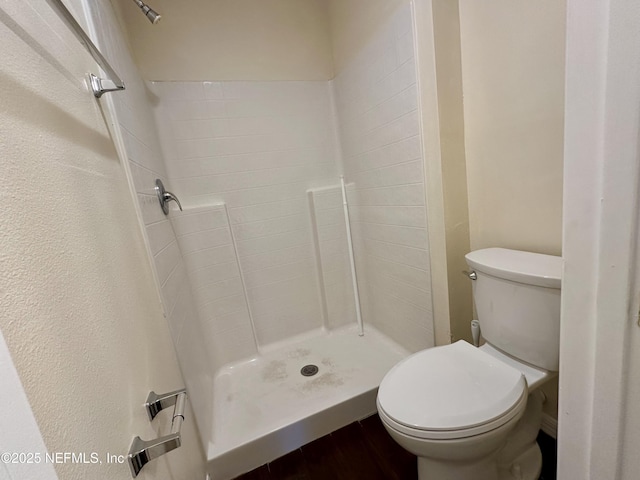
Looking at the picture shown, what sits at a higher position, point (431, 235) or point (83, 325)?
point (83, 325)

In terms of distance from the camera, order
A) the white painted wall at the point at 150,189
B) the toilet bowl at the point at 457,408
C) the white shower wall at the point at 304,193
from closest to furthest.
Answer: the toilet bowl at the point at 457,408 < the white painted wall at the point at 150,189 < the white shower wall at the point at 304,193

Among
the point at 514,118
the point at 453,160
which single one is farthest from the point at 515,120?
the point at 453,160

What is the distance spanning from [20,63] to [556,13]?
1362mm

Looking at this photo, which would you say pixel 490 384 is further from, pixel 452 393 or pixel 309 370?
pixel 309 370

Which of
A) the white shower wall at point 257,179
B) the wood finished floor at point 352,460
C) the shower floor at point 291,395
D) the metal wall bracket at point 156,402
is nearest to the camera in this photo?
the metal wall bracket at point 156,402

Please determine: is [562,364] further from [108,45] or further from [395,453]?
[108,45]

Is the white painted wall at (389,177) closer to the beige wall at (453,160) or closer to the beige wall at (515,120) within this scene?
the beige wall at (453,160)

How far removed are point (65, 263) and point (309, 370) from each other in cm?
148

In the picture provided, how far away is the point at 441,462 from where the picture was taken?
0.88 meters

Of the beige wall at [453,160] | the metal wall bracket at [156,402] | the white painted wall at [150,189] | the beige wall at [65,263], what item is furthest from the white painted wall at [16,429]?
the beige wall at [453,160]

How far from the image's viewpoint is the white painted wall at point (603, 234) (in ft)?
1.15

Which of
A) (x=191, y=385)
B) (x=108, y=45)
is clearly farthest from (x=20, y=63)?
(x=191, y=385)

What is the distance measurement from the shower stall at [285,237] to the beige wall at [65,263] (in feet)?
1.25

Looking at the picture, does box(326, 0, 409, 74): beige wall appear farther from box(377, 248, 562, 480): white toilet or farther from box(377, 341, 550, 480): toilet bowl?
box(377, 341, 550, 480): toilet bowl
